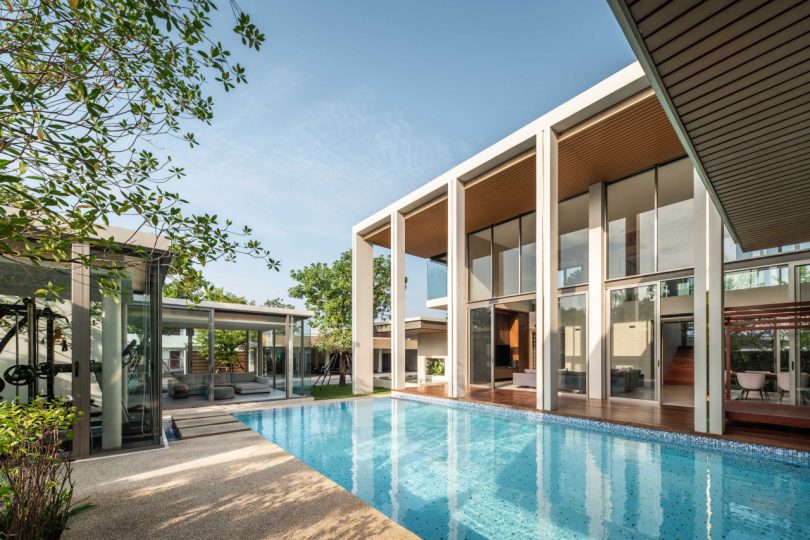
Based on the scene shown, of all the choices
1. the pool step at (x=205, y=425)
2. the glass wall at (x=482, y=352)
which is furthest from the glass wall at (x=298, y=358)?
the glass wall at (x=482, y=352)

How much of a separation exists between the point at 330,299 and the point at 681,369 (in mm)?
13093

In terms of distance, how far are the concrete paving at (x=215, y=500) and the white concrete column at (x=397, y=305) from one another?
25.9ft

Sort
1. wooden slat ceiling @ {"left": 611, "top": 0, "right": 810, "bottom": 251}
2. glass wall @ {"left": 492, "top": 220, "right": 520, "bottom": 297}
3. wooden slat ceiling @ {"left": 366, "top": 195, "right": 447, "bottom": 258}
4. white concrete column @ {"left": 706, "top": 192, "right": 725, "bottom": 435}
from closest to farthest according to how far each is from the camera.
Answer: wooden slat ceiling @ {"left": 611, "top": 0, "right": 810, "bottom": 251}
white concrete column @ {"left": 706, "top": 192, "right": 725, "bottom": 435}
wooden slat ceiling @ {"left": 366, "top": 195, "right": 447, "bottom": 258}
glass wall @ {"left": 492, "top": 220, "right": 520, "bottom": 297}

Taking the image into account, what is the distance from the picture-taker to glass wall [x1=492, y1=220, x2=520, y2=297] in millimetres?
13633

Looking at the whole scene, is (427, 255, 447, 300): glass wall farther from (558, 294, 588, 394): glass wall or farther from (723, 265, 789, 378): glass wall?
(723, 265, 789, 378): glass wall

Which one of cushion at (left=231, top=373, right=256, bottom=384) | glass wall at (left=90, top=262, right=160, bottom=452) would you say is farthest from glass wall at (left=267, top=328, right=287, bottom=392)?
glass wall at (left=90, top=262, right=160, bottom=452)

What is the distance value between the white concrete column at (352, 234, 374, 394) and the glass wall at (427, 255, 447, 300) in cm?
256

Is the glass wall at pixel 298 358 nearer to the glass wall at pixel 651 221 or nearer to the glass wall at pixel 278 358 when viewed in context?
the glass wall at pixel 278 358

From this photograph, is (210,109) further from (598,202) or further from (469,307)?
(469,307)

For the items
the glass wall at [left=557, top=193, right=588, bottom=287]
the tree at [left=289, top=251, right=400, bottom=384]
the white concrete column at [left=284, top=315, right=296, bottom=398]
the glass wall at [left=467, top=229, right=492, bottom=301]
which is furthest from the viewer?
the tree at [left=289, top=251, right=400, bottom=384]

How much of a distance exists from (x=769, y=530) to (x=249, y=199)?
1157cm

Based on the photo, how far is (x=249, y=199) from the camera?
11.2m

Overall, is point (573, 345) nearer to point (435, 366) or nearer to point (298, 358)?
point (298, 358)

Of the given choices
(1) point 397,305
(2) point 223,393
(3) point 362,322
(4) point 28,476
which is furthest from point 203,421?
(3) point 362,322
